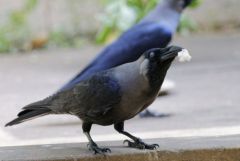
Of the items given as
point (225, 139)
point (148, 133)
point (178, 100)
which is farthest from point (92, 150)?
point (178, 100)

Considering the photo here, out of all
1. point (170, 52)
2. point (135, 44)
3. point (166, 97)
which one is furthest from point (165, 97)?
point (170, 52)

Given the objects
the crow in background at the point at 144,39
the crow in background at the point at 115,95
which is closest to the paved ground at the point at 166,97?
the crow in background at the point at 144,39

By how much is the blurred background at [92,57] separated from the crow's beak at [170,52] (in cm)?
119

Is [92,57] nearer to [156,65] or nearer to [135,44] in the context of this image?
[135,44]

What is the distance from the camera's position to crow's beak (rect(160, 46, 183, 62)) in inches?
121

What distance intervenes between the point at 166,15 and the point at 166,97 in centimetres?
91

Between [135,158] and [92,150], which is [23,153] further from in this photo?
[135,158]

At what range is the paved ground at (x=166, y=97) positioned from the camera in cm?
472

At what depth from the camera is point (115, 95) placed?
3316 mm

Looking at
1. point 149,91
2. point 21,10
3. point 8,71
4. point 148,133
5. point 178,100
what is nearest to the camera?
point 149,91

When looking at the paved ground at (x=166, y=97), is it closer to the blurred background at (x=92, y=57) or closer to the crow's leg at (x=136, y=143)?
the blurred background at (x=92, y=57)

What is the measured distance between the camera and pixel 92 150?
341 cm

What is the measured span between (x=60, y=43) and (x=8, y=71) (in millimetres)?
2471

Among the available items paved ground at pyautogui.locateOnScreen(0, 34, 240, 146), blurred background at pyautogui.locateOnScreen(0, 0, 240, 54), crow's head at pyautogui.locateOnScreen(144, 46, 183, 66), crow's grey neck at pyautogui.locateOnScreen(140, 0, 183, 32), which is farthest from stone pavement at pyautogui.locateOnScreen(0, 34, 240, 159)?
crow's grey neck at pyautogui.locateOnScreen(140, 0, 183, 32)
